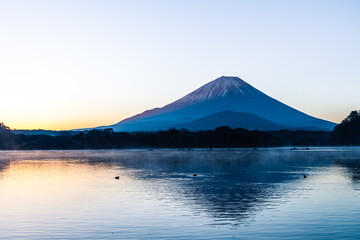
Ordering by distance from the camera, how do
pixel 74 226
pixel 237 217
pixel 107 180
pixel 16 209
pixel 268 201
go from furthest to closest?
1. pixel 107 180
2. pixel 268 201
3. pixel 16 209
4. pixel 237 217
5. pixel 74 226

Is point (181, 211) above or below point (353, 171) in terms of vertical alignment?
below

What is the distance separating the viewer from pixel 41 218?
33.9 meters

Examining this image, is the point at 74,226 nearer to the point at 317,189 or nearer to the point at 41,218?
the point at 41,218

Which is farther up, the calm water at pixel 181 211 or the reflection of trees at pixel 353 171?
the reflection of trees at pixel 353 171

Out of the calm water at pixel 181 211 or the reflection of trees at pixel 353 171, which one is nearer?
the calm water at pixel 181 211

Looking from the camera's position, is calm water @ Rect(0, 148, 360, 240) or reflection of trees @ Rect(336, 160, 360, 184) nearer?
calm water @ Rect(0, 148, 360, 240)

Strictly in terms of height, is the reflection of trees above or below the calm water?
above

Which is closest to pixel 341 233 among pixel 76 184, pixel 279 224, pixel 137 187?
pixel 279 224

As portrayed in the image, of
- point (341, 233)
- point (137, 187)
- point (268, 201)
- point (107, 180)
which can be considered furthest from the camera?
point (107, 180)

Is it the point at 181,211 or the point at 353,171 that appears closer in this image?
the point at 181,211

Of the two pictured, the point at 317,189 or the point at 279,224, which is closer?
the point at 279,224

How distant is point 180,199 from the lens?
43.0 meters

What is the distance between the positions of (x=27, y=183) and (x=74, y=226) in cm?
3168

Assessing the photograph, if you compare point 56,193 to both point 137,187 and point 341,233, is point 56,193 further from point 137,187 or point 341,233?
point 341,233
